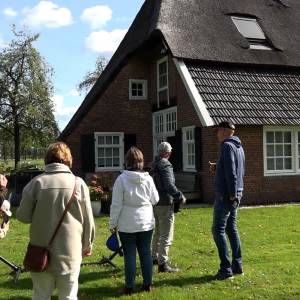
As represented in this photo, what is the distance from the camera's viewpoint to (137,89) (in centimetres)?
1975

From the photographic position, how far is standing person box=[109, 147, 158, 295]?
215 inches

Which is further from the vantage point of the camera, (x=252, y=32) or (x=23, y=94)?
(x=23, y=94)

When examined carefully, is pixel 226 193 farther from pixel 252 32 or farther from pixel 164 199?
pixel 252 32

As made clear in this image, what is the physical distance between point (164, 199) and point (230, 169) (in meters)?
0.99

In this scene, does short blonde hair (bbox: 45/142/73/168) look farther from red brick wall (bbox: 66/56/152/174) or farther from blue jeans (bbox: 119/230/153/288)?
red brick wall (bbox: 66/56/152/174)

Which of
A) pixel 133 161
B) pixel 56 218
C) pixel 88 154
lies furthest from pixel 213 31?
pixel 56 218

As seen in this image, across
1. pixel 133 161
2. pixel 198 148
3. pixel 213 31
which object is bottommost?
pixel 133 161

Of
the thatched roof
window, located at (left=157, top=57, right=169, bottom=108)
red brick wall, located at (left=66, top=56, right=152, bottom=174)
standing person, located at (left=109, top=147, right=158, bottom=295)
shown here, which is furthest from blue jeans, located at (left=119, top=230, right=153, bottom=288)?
red brick wall, located at (left=66, top=56, right=152, bottom=174)

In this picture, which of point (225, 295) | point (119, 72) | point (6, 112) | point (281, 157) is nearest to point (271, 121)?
point (281, 157)

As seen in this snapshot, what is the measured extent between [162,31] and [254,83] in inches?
138

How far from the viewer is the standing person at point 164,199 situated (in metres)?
6.39

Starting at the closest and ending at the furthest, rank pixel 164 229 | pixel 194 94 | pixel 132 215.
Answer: pixel 132 215 < pixel 164 229 < pixel 194 94

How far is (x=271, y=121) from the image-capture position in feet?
48.5

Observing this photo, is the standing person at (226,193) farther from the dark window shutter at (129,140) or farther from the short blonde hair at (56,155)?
the dark window shutter at (129,140)
